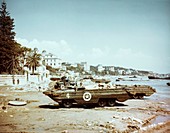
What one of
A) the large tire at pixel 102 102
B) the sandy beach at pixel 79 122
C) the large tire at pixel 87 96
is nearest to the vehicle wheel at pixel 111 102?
the large tire at pixel 102 102

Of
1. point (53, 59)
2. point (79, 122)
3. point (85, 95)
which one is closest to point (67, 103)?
point (85, 95)

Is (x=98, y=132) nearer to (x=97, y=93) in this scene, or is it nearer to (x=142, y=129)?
(x=142, y=129)

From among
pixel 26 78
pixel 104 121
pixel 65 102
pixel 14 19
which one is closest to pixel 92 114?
pixel 104 121

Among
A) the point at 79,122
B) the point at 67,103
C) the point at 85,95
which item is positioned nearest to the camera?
the point at 79,122

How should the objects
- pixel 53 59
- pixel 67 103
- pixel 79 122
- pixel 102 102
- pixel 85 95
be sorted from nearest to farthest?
pixel 79 122 → pixel 85 95 → pixel 67 103 → pixel 102 102 → pixel 53 59

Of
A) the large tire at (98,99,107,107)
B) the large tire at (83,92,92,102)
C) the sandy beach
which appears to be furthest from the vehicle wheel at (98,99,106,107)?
the sandy beach

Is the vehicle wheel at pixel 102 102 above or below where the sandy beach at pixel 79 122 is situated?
above

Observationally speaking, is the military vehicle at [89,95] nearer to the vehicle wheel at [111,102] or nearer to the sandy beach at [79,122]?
the vehicle wheel at [111,102]

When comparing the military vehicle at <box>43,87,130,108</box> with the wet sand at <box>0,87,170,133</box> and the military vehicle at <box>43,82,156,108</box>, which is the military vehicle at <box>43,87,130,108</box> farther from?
the wet sand at <box>0,87,170,133</box>

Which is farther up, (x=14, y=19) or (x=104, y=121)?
(x=14, y=19)

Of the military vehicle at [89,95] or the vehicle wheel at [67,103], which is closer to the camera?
the military vehicle at [89,95]

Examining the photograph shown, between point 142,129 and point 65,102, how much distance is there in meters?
2.92

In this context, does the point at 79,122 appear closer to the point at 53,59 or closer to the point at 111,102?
the point at 111,102

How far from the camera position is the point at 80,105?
7.06m
